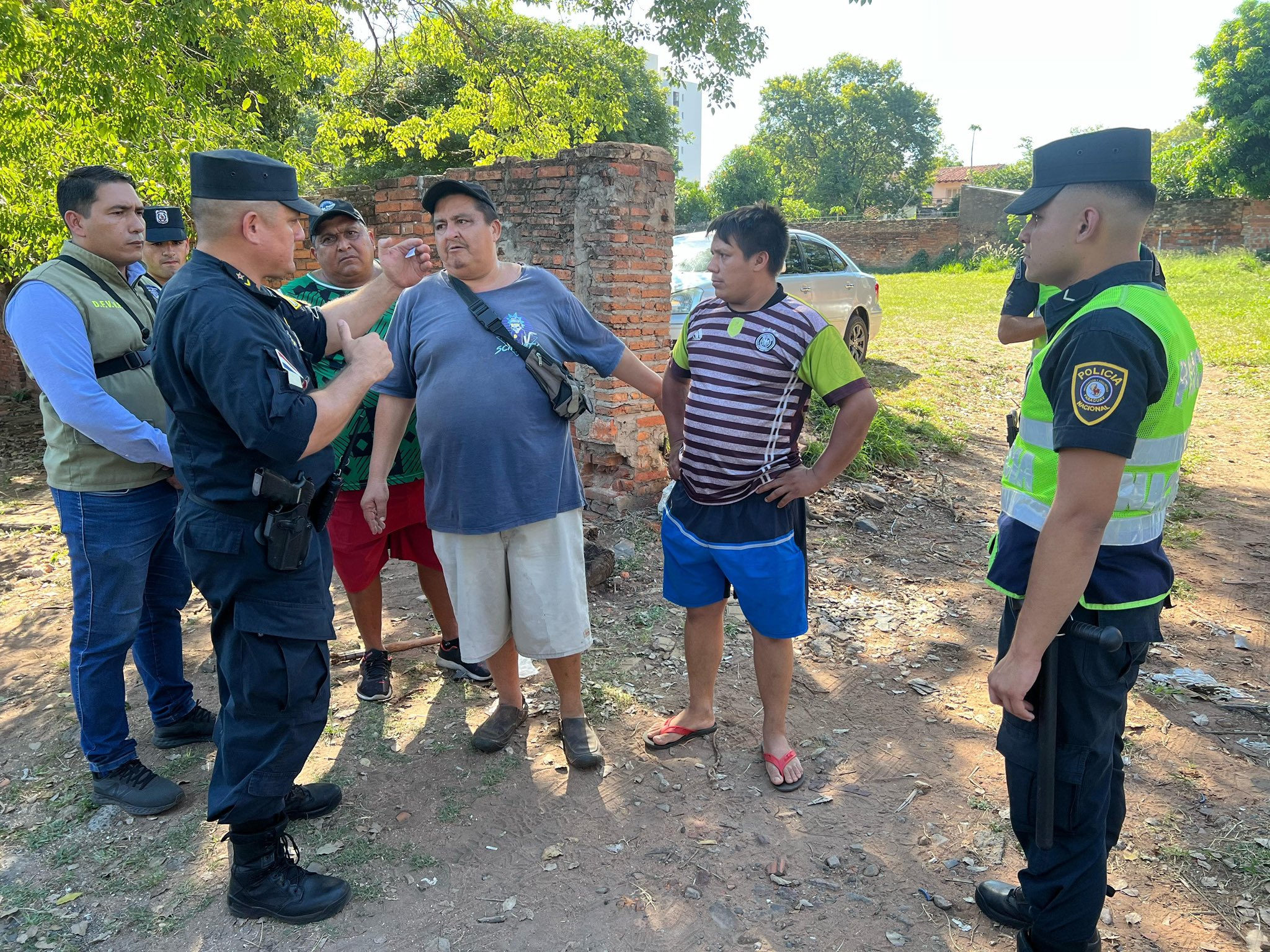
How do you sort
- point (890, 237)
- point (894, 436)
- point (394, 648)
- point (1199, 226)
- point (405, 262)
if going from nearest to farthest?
point (405, 262) < point (394, 648) < point (894, 436) < point (1199, 226) < point (890, 237)

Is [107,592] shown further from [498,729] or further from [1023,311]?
[1023,311]

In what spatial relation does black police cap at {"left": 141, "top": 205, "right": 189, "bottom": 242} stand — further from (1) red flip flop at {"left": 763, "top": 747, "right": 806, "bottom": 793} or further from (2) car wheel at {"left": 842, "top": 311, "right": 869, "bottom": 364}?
(2) car wheel at {"left": 842, "top": 311, "right": 869, "bottom": 364}

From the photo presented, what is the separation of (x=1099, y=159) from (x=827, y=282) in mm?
7807

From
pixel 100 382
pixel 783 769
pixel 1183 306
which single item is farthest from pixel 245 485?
pixel 1183 306

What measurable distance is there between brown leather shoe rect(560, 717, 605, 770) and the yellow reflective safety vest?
1855 millimetres

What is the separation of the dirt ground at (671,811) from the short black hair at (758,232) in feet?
6.31

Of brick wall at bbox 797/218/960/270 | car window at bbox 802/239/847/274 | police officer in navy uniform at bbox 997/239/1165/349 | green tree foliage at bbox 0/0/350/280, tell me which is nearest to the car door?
car window at bbox 802/239/847/274

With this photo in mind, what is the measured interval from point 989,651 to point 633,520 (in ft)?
7.73

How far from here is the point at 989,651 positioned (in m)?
4.14

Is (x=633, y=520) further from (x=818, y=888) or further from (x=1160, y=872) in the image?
(x=1160, y=872)

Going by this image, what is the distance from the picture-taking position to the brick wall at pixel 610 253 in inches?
209

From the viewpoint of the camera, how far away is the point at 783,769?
10.2 feet

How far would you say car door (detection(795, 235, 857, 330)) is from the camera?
923 cm

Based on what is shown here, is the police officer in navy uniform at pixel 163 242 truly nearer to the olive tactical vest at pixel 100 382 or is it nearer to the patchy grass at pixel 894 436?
the olive tactical vest at pixel 100 382
